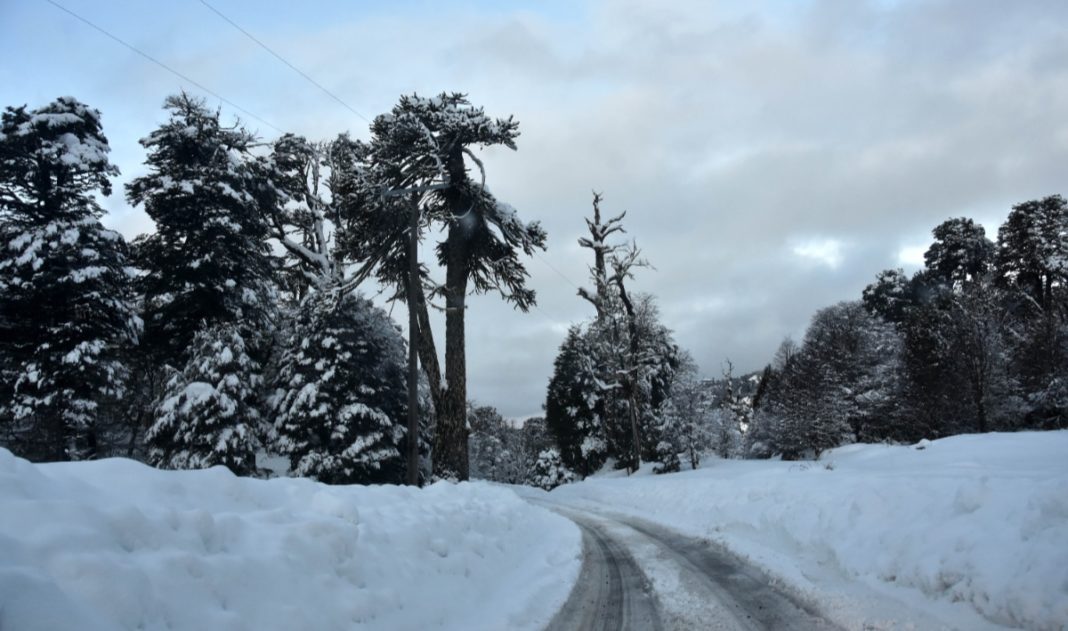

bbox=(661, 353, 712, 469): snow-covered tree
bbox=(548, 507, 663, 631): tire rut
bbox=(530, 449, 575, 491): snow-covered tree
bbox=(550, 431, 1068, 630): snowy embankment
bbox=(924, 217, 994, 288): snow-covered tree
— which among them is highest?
bbox=(924, 217, 994, 288): snow-covered tree

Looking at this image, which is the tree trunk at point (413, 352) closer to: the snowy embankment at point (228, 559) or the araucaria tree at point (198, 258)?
the araucaria tree at point (198, 258)

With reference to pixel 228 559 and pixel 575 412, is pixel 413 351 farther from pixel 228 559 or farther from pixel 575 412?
pixel 575 412

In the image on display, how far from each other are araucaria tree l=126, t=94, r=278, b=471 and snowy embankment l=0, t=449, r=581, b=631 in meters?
16.3

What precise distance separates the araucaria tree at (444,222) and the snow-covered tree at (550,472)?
2701 cm

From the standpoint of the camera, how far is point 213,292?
69.2 ft

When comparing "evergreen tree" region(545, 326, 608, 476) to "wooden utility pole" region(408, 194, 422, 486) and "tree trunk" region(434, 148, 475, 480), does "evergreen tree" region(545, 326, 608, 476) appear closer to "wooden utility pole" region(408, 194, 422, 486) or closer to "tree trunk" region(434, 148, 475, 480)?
"tree trunk" region(434, 148, 475, 480)

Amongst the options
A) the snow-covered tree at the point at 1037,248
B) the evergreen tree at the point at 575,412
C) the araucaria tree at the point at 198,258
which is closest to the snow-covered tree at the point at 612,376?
the evergreen tree at the point at 575,412

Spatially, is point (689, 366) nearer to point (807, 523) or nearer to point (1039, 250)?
point (1039, 250)

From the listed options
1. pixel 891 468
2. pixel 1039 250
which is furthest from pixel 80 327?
pixel 1039 250

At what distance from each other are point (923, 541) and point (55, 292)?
74.6 feet

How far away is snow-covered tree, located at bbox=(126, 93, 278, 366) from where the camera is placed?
68.9 ft

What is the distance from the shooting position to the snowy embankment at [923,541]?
4664 mm

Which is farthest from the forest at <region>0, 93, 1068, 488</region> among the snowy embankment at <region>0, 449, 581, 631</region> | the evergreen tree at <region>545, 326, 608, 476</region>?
the snowy embankment at <region>0, 449, 581, 631</region>

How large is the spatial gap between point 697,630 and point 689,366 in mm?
35455
